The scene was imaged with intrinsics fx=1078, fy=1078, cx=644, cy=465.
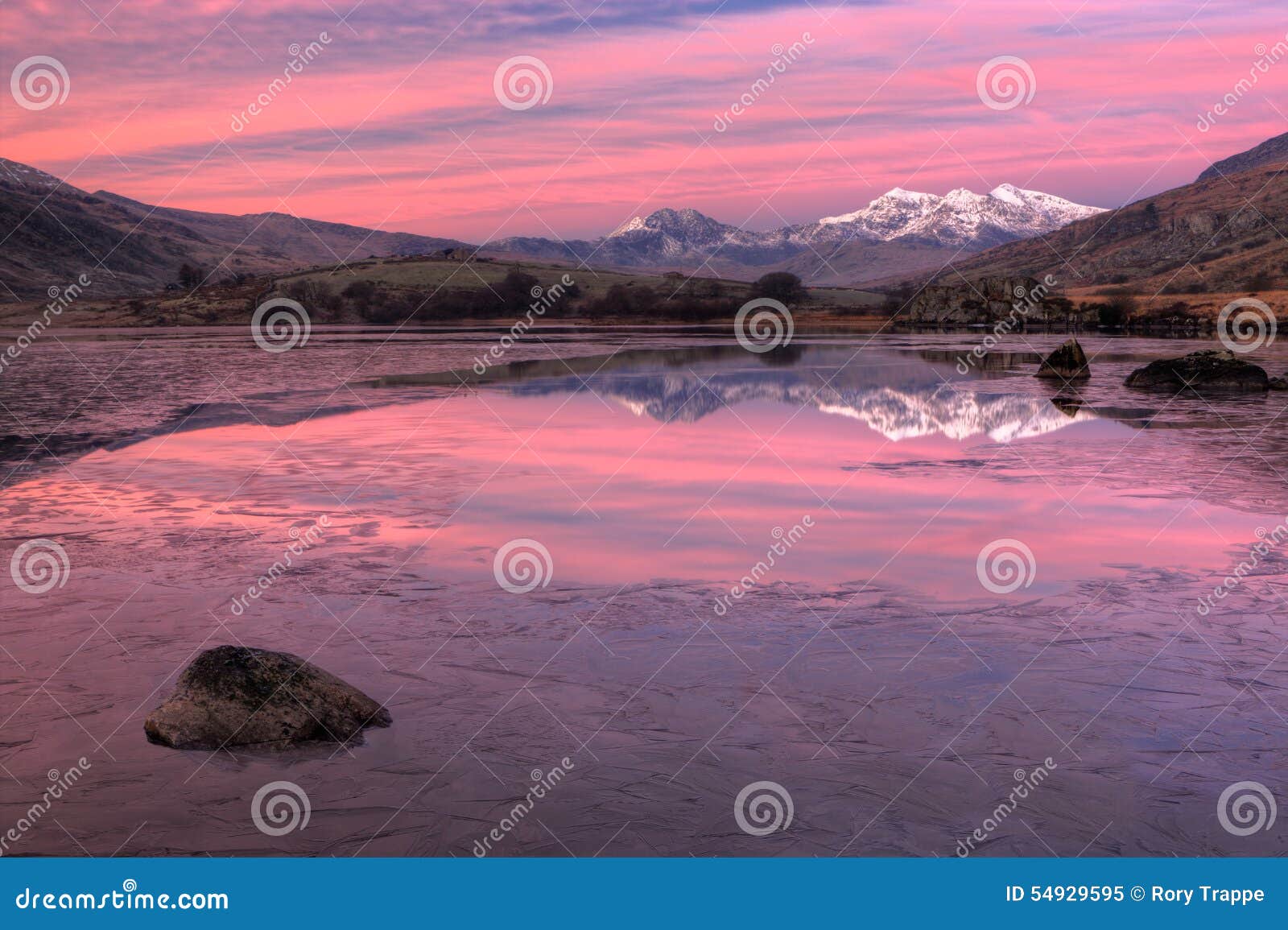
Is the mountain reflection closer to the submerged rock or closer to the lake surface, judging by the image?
the lake surface

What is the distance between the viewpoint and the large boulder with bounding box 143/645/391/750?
→ 25.2 feet

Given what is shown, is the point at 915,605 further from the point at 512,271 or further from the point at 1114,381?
the point at 512,271

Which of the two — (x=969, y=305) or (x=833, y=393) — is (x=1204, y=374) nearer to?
(x=833, y=393)

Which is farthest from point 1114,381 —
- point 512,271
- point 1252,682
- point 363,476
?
point 512,271

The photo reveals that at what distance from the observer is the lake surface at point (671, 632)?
6664 mm

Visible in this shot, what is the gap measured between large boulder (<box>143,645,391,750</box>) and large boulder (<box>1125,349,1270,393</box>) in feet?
102

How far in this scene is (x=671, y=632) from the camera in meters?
9.99

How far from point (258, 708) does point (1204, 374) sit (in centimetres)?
3323

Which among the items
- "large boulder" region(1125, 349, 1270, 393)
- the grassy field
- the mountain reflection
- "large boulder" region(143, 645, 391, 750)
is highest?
the grassy field

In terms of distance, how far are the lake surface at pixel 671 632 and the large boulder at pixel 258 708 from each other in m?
0.20

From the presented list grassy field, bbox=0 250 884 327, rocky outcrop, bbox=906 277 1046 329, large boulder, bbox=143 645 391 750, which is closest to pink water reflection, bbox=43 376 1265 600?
large boulder, bbox=143 645 391 750

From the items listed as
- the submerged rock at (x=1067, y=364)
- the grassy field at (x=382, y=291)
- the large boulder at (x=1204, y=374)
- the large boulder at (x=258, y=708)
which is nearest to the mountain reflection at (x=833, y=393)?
the submerged rock at (x=1067, y=364)

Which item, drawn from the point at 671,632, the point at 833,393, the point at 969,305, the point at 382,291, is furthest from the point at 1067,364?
the point at 382,291

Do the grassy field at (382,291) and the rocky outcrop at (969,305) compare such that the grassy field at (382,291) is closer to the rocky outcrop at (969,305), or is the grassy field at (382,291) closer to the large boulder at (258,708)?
the rocky outcrop at (969,305)
